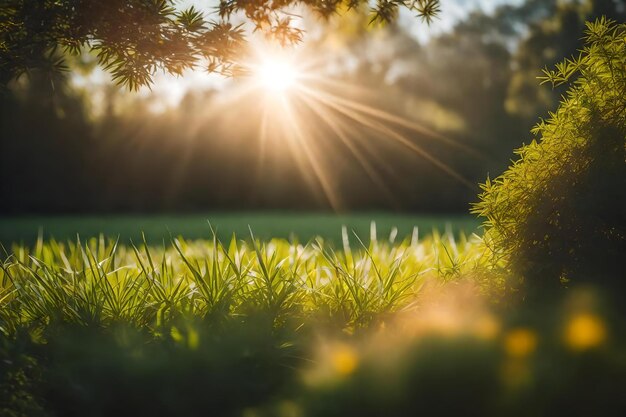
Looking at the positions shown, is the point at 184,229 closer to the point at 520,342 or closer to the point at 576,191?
the point at 576,191

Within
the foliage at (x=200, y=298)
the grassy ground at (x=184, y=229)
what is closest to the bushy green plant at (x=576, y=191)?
the foliage at (x=200, y=298)

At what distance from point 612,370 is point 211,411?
132 centimetres

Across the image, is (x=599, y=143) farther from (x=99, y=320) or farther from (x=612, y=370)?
(x=99, y=320)

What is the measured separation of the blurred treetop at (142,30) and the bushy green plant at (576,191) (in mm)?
771

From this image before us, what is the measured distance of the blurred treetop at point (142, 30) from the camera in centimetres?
235

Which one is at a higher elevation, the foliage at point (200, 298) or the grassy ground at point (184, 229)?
the foliage at point (200, 298)

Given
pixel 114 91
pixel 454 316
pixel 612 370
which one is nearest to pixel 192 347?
pixel 454 316

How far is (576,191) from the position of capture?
86.7 inches

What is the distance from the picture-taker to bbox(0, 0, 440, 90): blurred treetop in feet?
7.72

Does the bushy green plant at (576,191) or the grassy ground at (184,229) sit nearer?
the bushy green plant at (576,191)

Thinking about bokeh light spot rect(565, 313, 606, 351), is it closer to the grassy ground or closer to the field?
the field

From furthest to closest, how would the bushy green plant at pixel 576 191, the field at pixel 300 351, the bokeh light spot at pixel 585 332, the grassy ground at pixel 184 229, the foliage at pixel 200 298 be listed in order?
the grassy ground at pixel 184 229 < the foliage at pixel 200 298 < the bushy green plant at pixel 576 191 < the bokeh light spot at pixel 585 332 < the field at pixel 300 351

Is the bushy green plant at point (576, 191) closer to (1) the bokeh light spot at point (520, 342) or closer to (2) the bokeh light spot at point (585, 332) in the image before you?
(2) the bokeh light spot at point (585, 332)

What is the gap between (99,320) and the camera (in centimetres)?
238
